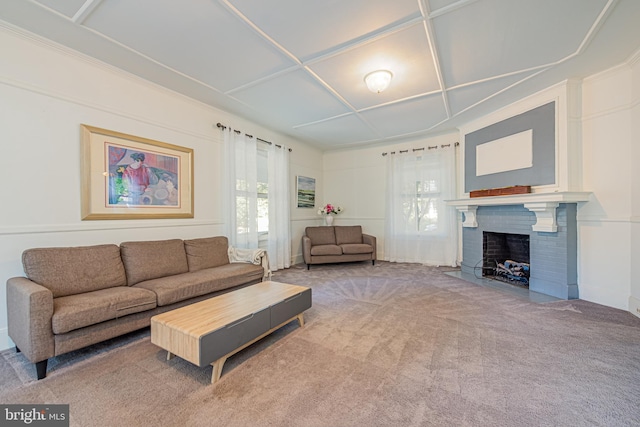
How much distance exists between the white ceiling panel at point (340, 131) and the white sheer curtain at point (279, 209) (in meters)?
0.70

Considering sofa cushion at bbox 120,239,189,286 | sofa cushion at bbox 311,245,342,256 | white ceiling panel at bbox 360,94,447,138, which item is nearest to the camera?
sofa cushion at bbox 120,239,189,286

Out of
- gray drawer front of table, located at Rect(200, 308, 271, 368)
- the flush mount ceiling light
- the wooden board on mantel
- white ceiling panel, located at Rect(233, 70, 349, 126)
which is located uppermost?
white ceiling panel, located at Rect(233, 70, 349, 126)

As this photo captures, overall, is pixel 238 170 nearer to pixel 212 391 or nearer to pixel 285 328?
pixel 285 328

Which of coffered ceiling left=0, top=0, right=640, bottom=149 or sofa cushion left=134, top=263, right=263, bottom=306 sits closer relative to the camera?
coffered ceiling left=0, top=0, right=640, bottom=149

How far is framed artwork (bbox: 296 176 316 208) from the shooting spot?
19.8 ft

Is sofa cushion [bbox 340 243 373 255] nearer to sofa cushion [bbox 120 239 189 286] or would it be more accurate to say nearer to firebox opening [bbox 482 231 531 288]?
firebox opening [bbox 482 231 531 288]

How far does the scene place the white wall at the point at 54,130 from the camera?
2.32 meters

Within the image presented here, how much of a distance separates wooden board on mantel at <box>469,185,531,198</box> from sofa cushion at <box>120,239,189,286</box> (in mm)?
4569

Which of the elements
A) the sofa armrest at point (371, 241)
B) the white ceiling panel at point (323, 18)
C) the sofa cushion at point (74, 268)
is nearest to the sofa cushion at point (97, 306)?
the sofa cushion at point (74, 268)

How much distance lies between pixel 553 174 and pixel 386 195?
2995 mm

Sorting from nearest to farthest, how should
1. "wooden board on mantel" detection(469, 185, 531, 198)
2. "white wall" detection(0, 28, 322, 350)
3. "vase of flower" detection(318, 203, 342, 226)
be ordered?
"white wall" detection(0, 28, 322, 350), "wooden board on mantel" detection(469, 185, 531, 198), "vase of flower" detection(318, 203, 342, 226)

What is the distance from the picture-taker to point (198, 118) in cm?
389

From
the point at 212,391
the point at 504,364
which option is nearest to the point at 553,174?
the point at 504,364

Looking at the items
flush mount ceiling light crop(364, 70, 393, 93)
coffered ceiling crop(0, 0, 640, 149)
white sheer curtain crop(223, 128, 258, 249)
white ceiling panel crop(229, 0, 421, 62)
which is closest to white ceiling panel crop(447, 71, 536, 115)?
coffered ceiling crop(0, 0, 640, 149)
